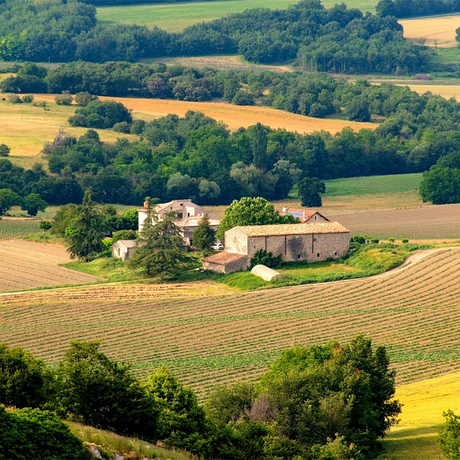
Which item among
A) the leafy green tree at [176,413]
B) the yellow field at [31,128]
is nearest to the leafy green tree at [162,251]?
the leafy green tree at [176,413]

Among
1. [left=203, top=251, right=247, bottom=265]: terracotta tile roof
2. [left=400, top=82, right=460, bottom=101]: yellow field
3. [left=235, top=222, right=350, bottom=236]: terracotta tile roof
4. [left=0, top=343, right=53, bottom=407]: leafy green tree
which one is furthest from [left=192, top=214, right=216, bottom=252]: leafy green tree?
[left=400, top=82, right=460, bottom=101]: yellow field

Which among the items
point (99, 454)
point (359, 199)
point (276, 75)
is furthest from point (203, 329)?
point (276, 75)

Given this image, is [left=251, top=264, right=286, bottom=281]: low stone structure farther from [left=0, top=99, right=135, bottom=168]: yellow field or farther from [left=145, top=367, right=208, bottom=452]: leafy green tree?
[left=0, top=99, right=135, bottom=168]: yellow field

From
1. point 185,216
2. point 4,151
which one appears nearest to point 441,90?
point 4,151

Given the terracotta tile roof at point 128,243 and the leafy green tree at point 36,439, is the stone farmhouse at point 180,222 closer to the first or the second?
the terracotta tile roof at point 128,243

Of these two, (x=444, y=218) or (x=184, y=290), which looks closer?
(x=184, y=290)

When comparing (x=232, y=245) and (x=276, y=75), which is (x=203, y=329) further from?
(x=276, y=75)
